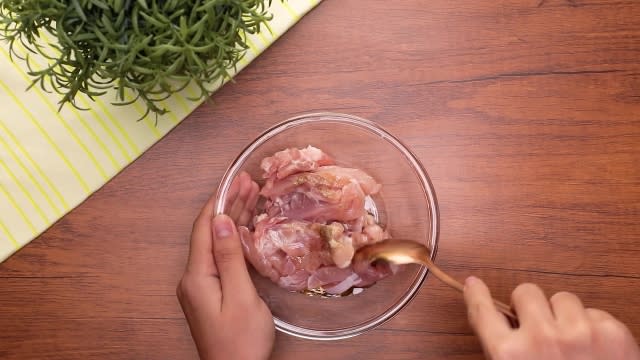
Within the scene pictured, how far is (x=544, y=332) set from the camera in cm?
79

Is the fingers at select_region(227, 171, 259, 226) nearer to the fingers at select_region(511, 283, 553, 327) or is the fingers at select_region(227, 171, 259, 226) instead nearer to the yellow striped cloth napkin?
the yellow striped cloth napkin

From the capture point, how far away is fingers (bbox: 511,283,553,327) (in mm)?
806

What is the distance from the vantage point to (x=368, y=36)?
96 cm

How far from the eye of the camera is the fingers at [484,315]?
2.58 ft

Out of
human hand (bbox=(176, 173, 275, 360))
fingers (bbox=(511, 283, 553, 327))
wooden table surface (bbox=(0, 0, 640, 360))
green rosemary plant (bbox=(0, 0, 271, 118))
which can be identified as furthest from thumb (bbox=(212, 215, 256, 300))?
fingers (bbox=(511, 283, 553, 327))

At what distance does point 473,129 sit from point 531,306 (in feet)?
0.97

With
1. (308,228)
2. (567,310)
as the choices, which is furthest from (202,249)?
(567,310)

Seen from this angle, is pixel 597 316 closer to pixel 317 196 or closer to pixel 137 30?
pixel 317 196

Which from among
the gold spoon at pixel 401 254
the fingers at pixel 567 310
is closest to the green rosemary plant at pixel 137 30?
the gold spoon at pixel 401 254

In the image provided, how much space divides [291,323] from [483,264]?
0.32 m

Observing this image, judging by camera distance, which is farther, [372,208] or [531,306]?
[372,208]

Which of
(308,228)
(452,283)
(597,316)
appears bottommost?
(597,316)

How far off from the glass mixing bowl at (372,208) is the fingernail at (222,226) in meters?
0.03

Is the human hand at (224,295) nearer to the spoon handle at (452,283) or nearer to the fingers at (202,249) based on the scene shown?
the fingers at (202,249)
